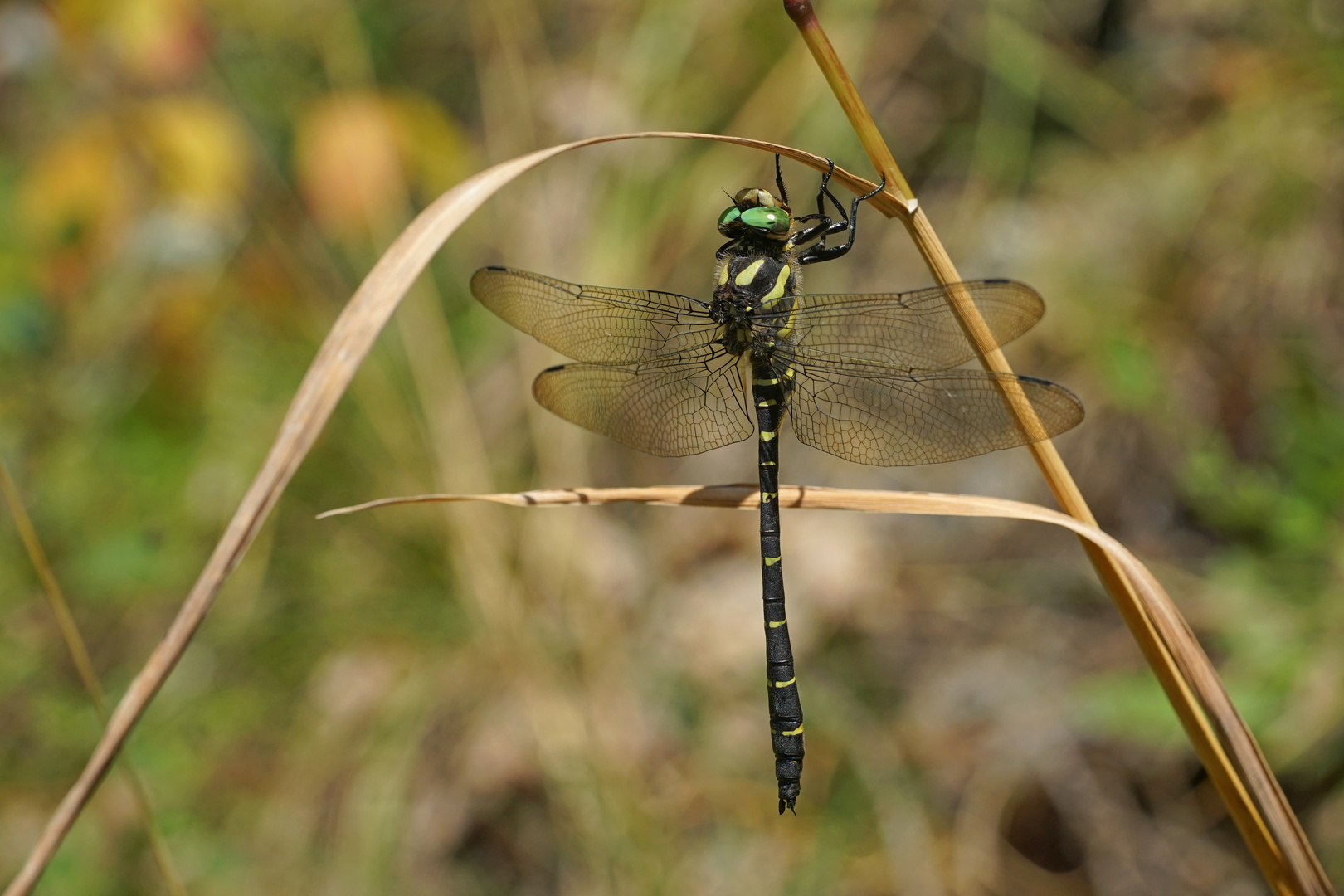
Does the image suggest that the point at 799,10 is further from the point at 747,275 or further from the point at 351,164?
the point at 351,164

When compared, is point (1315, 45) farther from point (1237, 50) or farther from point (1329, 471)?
point (1329, 471)

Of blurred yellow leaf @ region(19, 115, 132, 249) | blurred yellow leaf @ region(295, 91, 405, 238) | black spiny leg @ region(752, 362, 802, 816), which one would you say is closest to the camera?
black spiny leg @ region(752, 362, 802, 816)

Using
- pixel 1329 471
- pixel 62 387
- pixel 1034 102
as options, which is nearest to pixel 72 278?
pixel 62 387

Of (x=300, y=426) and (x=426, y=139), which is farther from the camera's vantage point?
(x=426, y=139)

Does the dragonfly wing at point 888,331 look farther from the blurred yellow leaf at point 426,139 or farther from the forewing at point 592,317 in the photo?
the blurred yellow leaf at point 426,139

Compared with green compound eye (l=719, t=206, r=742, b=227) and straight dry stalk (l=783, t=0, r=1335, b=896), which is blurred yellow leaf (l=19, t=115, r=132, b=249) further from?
straight dry stalk (l=783, t=0, r=1335, b=896)

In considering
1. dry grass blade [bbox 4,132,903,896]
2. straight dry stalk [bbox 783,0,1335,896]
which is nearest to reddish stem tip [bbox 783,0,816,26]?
straight dry stalk [bbox 783,0,1335,896]

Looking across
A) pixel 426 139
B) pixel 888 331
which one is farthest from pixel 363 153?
pixel 888 331
